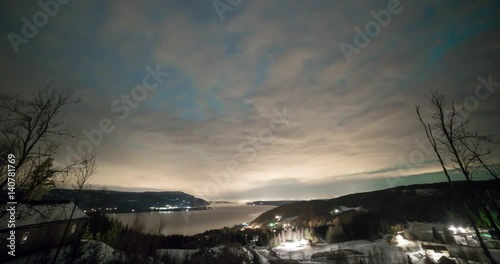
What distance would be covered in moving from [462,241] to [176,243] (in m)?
74.0

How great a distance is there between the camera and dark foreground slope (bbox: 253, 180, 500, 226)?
106 meters

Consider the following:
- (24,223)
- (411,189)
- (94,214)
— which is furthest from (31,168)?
(411,189)

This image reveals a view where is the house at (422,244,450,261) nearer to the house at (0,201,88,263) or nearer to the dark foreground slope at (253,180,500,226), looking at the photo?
the dark foreground slope at (253,180,500,226)

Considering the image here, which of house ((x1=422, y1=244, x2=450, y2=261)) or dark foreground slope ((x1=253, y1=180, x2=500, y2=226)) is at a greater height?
dark foreground slope ((x1=253, y1=180, x2=500, y2=226))

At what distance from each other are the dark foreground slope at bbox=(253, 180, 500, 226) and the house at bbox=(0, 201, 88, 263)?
111 metres

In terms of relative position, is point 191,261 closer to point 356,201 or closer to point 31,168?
point 31,168

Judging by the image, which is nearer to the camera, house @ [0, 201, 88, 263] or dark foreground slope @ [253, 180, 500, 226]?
house @ [0, 201, 88, 263]

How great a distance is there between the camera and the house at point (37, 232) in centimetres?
2138

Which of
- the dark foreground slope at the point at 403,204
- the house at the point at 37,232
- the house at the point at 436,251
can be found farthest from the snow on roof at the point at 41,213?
the dark foreground slope at the point at 403,204

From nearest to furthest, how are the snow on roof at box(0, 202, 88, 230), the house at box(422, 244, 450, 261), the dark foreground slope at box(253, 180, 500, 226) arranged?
the snow on roof at box(0, 202, 88, 230), the house at box(422, 244, 450, 261), the dark foreground slope at box(253, 180, 500, 226)

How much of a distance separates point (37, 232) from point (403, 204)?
16341 cm

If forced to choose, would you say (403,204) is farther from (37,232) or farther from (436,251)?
(37,232)

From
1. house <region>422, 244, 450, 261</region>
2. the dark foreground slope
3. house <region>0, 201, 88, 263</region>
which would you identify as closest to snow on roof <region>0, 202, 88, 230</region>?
house <region>0, 201, 88, 263</region>

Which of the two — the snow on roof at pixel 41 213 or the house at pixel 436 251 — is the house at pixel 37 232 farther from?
the house at pixel 436 251
